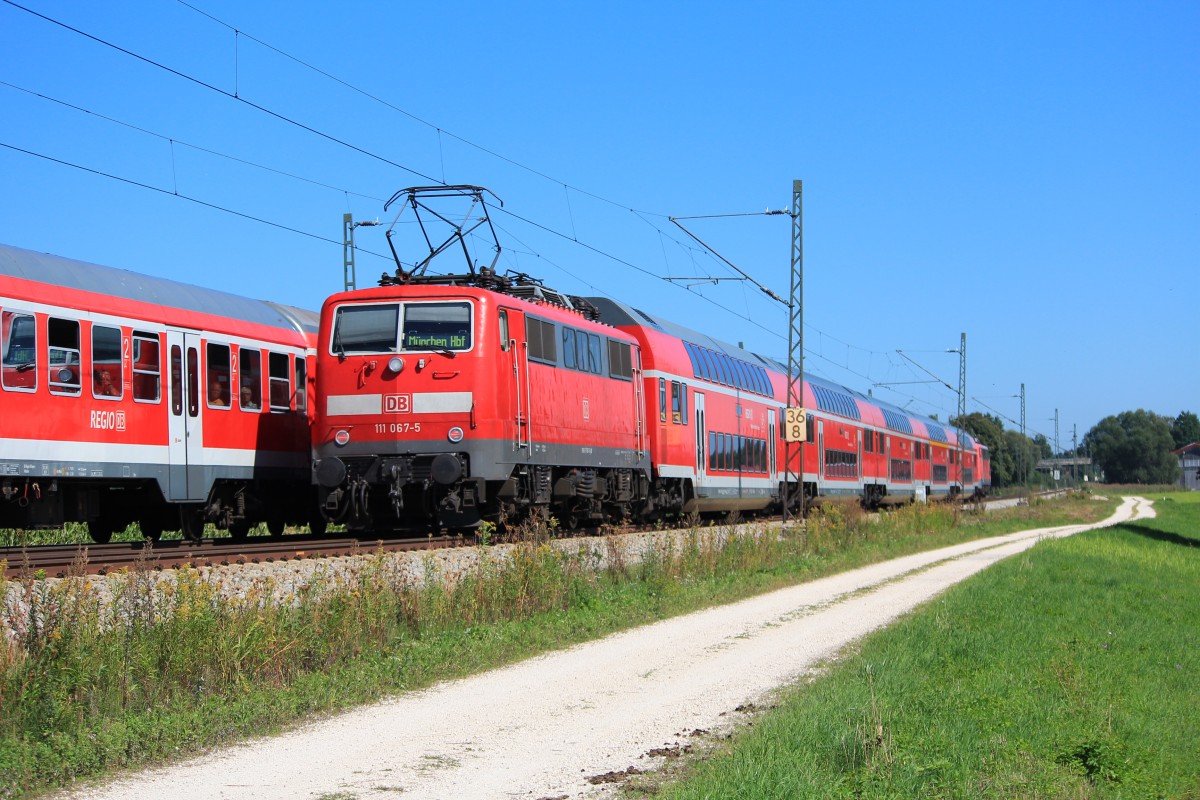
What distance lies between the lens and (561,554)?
53.6ft

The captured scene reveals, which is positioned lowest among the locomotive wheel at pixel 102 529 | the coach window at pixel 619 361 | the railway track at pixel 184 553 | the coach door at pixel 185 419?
the railway track at pixel 184 553

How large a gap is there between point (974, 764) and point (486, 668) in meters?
4.86

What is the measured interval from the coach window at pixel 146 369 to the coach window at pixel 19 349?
2019mm

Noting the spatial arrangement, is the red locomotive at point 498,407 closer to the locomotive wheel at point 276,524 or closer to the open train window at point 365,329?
the open train window at point 365,329

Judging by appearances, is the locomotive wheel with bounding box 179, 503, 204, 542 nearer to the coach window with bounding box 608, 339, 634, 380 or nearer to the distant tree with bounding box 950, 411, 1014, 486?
the coach window with bounding box 608, 339, 634, 380

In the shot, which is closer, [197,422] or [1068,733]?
[1068,733]

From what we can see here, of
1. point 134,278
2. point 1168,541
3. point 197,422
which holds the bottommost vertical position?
point 1168,541

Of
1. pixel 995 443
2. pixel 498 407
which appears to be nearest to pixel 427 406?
pixel 498 407

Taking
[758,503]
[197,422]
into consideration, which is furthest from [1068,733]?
[758,503]

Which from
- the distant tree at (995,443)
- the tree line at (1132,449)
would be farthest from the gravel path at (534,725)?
the tree line at (1132,449)

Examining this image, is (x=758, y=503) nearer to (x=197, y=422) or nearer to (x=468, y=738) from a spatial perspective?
(x=197, y=422)

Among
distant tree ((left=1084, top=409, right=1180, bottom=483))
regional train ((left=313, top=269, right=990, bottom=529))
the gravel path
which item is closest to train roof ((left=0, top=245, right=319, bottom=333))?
regional train ((left=313, top=269, right=990, bottom=529))

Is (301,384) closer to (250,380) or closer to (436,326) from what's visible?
(250,380)

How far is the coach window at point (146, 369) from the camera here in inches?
738
